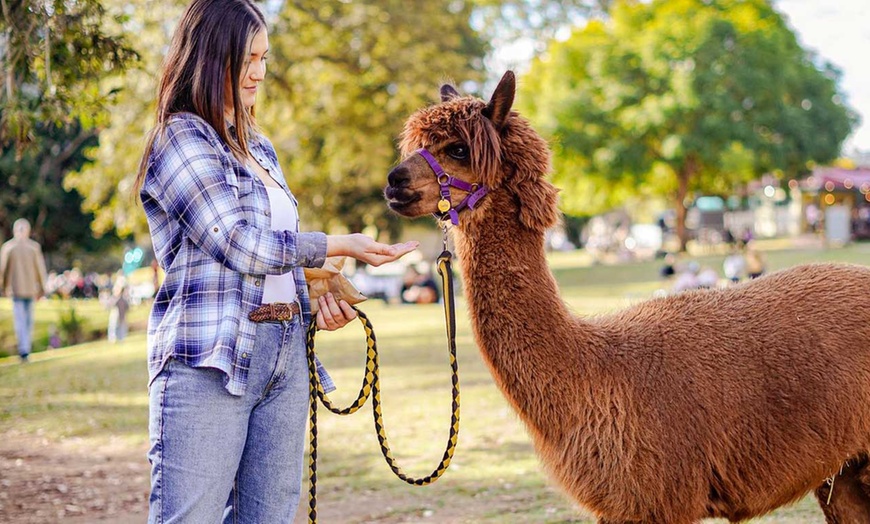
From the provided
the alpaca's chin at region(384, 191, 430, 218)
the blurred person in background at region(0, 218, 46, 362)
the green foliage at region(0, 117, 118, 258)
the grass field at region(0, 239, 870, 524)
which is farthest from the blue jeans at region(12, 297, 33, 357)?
the green foliage at region(0, 117, 118, 258)

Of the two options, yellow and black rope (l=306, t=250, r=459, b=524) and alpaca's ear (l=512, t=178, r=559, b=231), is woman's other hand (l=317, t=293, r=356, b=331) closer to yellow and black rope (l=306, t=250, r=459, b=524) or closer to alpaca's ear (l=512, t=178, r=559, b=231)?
yellow and black rope (l=306, t=250, r=459, b=524)

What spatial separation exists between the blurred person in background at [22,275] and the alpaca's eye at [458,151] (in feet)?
38.3

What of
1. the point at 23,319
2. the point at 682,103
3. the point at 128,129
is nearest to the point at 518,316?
the point at 23,319

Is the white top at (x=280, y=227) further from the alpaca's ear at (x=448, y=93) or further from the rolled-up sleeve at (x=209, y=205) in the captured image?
the alpaca's ear at (x=448, y=93)

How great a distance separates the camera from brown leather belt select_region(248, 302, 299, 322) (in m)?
2.59

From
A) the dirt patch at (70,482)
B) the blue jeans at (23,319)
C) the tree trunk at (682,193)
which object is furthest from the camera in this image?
the tree trunk at (682,193)

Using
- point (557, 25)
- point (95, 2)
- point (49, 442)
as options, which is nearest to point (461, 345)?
point (49, 442)

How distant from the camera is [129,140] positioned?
21.2 m

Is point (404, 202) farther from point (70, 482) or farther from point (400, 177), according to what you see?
point (70, 482)

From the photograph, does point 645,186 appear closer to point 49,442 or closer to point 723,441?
point 49,442

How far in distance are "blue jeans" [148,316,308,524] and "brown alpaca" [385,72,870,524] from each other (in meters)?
0.84

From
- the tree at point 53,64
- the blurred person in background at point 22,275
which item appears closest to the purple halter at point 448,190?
the tree at point 53,64

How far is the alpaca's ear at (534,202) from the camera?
3.42 meters

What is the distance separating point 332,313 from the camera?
2.92m
